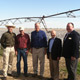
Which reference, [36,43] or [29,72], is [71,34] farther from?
[29,72]

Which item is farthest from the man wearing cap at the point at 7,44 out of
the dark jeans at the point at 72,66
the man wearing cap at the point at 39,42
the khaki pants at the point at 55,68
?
the dark jeans at the point at 72,66

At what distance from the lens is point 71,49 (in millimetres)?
4969

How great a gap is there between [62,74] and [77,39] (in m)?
2.07

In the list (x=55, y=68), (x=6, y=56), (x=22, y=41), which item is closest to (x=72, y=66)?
(x=55, y=68)

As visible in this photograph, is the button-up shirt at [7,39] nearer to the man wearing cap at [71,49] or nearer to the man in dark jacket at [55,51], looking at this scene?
the man in dark jacket at [55,51]

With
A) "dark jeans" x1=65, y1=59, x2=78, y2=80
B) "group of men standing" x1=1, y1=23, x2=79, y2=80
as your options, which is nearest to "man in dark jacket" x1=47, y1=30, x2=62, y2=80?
"group of men standing" x1=1, y1=23, x2=79, y2=80

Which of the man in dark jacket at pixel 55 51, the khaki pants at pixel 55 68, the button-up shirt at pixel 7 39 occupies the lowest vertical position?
the khaki pants at pixel 55 68

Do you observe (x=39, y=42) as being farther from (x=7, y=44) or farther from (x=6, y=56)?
(x=6, y=56)

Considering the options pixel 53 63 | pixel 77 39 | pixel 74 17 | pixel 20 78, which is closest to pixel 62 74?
pixel 53 63

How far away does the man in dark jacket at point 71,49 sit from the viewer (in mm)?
4852

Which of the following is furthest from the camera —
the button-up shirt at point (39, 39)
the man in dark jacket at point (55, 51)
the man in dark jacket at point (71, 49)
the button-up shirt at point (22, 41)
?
the button-up shirt at point (22, 41)

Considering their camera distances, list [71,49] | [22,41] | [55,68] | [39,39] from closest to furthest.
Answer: [71,49]
[55,68]
[39,39]
[22,41]

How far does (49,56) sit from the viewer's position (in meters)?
5.68

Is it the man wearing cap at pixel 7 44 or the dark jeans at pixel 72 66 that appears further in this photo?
the man wearing cap at pixel 7 44
